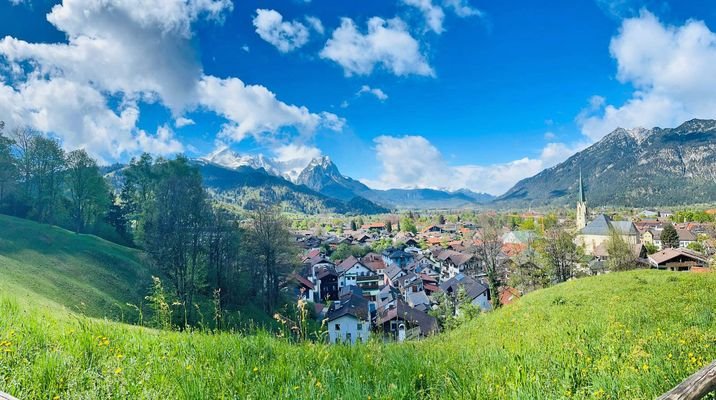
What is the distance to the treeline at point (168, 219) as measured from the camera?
77.4 ft

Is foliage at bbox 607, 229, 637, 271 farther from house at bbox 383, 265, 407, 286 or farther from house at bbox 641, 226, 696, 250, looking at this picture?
house at bbox 641, 226, 696, 250

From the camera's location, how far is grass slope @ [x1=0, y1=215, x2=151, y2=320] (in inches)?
724

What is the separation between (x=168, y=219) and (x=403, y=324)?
20.4 metres

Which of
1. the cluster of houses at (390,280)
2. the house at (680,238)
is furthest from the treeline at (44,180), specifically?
the house at (680,238)

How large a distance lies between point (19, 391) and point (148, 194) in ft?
140

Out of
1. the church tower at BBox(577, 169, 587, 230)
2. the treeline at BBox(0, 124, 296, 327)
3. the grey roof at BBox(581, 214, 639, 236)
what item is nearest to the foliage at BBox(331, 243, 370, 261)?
the treeline at BBox(0, 124, 296, 327)

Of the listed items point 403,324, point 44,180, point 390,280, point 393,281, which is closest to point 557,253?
point 393,281

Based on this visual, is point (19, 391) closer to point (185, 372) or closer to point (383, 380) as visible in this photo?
point (185, 372)

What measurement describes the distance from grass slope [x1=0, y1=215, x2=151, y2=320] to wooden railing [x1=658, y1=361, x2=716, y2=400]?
1793cm

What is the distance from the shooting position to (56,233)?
3092 centimetres

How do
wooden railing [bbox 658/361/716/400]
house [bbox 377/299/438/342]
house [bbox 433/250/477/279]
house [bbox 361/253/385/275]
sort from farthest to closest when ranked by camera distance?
house [bbox 361/253/385/275] < house [bbox 433/250/477/279] < house [bbox 377/299/438/342] < wooden railing [bbox 658/361/716/400]

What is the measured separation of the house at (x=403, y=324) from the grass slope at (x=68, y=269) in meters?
12.8

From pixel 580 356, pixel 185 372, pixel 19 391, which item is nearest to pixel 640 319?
pixel 580 356

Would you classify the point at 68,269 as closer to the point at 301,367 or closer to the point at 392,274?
the point at 301,367
